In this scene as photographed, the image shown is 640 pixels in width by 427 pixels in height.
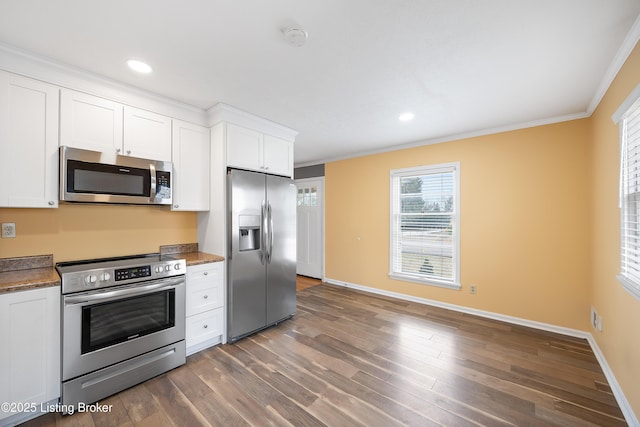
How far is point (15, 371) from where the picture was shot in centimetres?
170

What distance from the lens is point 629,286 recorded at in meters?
1.81

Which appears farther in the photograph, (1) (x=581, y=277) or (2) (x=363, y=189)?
(2) (x=363, y=189)

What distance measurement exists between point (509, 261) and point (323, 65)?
10.8ft

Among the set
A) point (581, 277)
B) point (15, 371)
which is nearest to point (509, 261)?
point (581, 277)

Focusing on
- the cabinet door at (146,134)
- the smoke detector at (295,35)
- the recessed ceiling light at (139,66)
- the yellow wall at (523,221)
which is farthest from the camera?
the yellow wall at (523,221)

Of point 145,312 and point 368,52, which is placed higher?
point 368,52

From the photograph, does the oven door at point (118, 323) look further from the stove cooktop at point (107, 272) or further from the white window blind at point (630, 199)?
the white window blind at point (630, 199)

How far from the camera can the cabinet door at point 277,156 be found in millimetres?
Result: 3293

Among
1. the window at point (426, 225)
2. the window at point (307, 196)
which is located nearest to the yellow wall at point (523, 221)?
the window at point (426, 225)

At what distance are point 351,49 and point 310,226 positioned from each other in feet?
13.5

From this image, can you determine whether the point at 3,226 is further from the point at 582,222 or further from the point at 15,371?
the point at 582,222

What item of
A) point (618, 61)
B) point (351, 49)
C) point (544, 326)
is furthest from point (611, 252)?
point (351, 49)

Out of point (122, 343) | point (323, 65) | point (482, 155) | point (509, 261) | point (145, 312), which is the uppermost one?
point (323, 65)

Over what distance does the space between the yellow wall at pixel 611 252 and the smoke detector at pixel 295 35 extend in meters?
2.15
